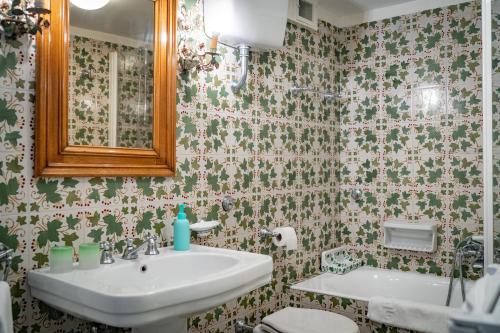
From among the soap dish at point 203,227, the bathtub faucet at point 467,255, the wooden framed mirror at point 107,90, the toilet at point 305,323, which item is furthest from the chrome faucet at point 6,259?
the bathtub faucet at point 467,255

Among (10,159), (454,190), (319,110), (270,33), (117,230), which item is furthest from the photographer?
(319,110)

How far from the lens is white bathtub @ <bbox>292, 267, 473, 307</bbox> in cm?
290

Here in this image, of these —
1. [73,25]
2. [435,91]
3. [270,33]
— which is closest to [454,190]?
[435,91]

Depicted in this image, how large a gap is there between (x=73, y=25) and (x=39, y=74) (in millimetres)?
247

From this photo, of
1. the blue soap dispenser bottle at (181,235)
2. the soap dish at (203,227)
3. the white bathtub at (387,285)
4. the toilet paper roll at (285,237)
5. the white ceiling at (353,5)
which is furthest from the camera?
the white ceiling at (353,5)

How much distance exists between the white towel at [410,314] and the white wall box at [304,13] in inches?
70.6

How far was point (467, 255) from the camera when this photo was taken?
2863 mm

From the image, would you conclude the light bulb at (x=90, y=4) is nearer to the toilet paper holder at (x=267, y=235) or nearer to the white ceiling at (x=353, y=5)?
the toilet paper holder at (x=267, y=235)

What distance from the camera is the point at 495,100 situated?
1.84 m

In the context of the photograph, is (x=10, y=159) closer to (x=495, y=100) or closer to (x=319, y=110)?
(x=495, y=100)

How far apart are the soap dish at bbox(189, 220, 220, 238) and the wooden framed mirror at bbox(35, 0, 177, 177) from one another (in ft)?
0.91

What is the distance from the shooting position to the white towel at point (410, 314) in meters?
2.18

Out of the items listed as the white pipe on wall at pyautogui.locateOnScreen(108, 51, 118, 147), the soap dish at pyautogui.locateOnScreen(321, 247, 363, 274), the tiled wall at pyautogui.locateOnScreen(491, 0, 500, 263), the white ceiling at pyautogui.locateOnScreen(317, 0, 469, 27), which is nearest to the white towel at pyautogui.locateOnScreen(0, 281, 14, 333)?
the white pipe on wall at pyautogui.locateOnScreen(108, 51, 118, 147)

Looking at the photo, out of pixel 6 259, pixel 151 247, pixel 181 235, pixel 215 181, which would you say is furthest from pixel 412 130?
pixel 6 259
